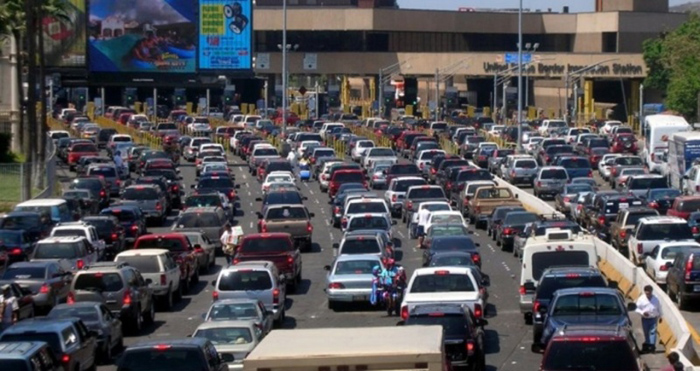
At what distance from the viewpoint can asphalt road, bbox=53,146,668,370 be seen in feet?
94.9

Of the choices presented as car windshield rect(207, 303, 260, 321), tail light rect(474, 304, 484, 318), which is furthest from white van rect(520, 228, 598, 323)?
car windshield rect(207, 303, 260, 321)

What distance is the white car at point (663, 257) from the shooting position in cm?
3566

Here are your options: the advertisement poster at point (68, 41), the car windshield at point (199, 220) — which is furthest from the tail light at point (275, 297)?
the advertisement poster at point (68, 41)

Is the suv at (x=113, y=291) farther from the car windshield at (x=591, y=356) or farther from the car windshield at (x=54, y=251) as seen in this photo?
the car windshield at (x=591, y=356)

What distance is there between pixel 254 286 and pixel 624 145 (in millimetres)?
50550

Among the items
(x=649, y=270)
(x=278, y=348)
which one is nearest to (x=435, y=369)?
(x=278, y=348)

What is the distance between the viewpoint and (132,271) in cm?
3228

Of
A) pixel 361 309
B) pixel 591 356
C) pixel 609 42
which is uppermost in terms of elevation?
pixel 609 42

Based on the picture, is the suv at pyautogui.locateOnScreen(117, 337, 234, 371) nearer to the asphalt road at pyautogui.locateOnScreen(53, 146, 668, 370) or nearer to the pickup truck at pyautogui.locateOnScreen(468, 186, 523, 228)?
the asphalt road at pyautogui.locateOnScreen(53, 146, 668, 370)

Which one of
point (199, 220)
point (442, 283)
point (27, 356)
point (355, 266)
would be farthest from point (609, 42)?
point (27, 356)

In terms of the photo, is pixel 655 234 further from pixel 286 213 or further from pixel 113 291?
pixel 113 291

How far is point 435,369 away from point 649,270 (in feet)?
73.9

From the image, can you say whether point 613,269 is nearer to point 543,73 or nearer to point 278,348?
point 278,348

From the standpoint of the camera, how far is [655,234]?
38625 mm
